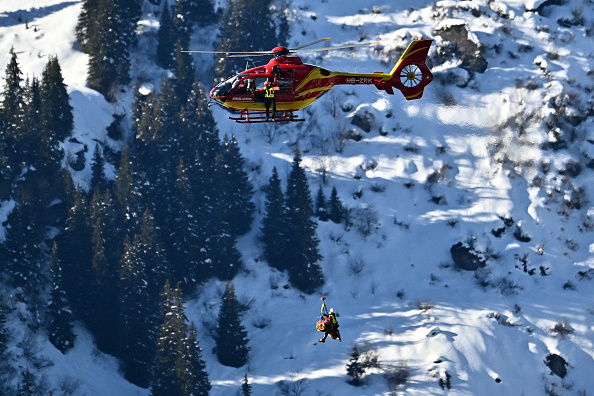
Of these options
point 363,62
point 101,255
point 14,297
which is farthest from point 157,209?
point 363,62

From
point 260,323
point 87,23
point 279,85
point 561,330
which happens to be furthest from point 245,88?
point 87,23

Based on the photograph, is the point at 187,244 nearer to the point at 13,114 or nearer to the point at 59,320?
the point at 59,320

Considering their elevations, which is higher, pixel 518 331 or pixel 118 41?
pixel 118 41

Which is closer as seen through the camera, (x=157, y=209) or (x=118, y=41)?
(x=157, y=209)

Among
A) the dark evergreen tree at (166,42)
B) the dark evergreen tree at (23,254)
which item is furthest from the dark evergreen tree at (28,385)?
the dark evergreen tree at (166,42)

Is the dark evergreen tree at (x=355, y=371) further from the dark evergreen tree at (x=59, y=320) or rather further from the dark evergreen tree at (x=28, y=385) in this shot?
the dark evergreen tree at (x=28, y=385)

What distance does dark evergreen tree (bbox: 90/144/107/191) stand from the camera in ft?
303

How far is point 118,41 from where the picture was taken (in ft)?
340

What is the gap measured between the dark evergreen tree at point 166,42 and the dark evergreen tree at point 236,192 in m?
15.4

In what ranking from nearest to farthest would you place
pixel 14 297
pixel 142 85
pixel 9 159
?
pixel 14 297 < pixel 9 159 < pixel 142 85

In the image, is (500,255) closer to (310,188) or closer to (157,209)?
(310,188)

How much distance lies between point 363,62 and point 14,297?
39.4 m

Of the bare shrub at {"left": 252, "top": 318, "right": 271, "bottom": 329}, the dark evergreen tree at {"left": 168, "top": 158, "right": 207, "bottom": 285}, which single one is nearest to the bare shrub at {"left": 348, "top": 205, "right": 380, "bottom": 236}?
the bare shrub at {"left": 252, "top": 318, "right": 271, "bottom": 329}

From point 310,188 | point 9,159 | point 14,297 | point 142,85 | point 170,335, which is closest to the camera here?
point 170,335
